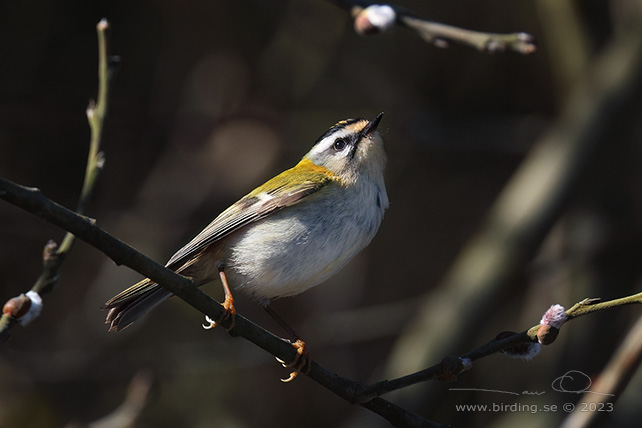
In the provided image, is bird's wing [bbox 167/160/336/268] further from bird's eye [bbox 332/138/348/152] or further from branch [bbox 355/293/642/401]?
branch [bbox 355/293/642/401]

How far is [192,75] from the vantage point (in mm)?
4715

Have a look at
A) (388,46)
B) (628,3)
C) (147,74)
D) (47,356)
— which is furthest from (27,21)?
(628,3)

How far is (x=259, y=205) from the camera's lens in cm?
263

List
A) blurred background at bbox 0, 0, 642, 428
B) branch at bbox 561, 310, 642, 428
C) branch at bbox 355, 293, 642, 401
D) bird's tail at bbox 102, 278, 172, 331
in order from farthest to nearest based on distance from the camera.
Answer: blurred background at bbox 0, 0, 642, 428 → bird's tail at bbox 102, 278, 172, 331 → branch at bbox 561, 310, 642, 428 → branch at bbox 355, 293, 642, 401

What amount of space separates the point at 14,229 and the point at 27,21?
50.3 inches

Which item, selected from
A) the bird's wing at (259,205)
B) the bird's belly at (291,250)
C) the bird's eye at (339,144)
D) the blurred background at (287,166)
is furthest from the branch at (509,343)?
the blurred background at (287,166)

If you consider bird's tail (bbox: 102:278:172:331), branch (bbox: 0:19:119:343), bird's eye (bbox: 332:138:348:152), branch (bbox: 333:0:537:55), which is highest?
branch (bbox: 333:0:537:55)

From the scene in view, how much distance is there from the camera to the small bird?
8.07 ft

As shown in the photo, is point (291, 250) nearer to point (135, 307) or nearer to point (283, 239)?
point (283, 239)

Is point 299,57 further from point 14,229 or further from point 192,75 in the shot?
point 14,229

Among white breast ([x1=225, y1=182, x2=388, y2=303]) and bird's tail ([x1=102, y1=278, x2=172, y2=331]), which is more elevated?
white breast ([x1=225, y1=182, x2=388, y2=303])

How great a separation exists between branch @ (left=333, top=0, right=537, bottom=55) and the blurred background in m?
1.43

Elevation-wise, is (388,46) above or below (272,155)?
above

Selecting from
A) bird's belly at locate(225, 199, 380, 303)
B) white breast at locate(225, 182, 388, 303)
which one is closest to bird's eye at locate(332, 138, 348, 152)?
white breast at locate(225, 182, 388, 303)
